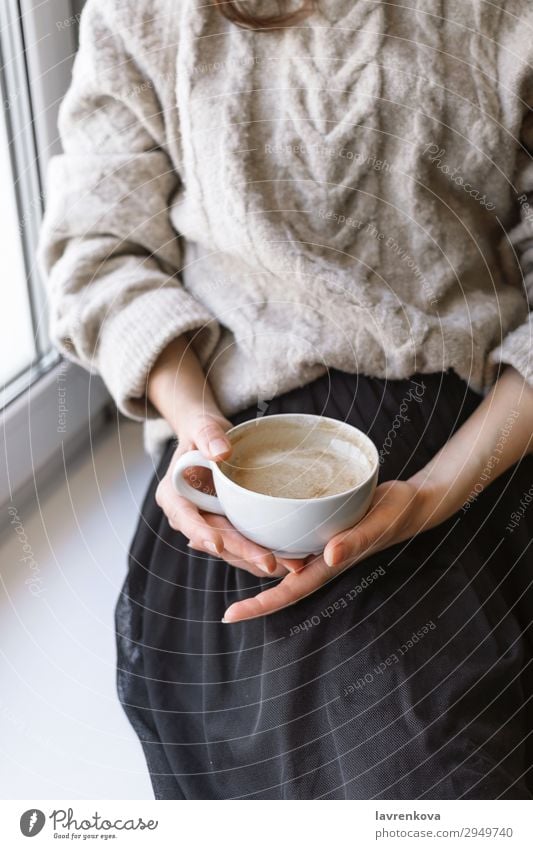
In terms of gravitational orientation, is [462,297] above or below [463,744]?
above

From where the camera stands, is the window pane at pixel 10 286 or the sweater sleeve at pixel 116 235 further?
the window pane at pixel 10 286

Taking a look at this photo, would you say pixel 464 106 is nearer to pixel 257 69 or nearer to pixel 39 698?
pixel 257 69

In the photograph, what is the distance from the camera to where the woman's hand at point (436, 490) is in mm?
366

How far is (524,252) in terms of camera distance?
44 cm

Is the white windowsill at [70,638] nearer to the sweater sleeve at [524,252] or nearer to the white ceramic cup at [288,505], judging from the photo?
the white ceramic cup at [288,505]

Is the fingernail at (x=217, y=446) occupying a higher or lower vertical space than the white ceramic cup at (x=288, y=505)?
higher

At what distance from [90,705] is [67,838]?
3.7 inches

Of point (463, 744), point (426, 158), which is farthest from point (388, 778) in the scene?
point (426, 158)

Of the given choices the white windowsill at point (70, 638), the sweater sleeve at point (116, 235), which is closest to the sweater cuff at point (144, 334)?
the sweater sleeve at point (116, 235)

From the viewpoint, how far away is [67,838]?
354 millimetres

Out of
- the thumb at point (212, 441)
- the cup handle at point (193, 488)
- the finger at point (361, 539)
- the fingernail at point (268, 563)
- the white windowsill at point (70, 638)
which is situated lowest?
the white windowsill at point (70, 638)

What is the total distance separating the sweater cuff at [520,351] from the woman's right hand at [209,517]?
0.13 m

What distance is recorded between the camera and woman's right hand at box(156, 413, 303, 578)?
1.16 ft

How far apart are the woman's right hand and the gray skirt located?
29 mm
